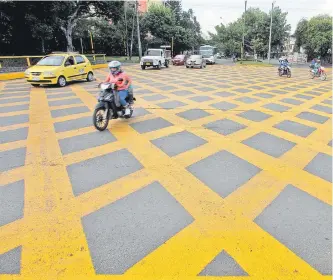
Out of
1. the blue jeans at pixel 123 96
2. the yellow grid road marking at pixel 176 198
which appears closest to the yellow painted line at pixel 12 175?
the yellow grid road marking at pixel 176 198

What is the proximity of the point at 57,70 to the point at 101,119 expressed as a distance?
7297mm

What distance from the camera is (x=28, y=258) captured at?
238cm

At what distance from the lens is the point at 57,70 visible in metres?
11.8

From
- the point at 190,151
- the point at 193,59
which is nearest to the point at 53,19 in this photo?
the point at 193,59

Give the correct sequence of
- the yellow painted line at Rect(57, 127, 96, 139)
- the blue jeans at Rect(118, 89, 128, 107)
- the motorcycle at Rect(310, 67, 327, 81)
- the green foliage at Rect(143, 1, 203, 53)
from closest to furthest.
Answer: the yellow painted line at Rect(57, 127, 96, 139)
the blue jeans at Rect(118, 89, 128, 107)
the motorcycle at Rect(310, 67, 327, 81)
the green foliage at Rect(143, 1, 203, 53)

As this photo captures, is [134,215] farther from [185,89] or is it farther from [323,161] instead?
[185,89]

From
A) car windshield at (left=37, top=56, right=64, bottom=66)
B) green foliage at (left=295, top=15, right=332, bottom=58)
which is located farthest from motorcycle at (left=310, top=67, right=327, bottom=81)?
green foliage at (left=295, top=15, right=332, bottom=58)

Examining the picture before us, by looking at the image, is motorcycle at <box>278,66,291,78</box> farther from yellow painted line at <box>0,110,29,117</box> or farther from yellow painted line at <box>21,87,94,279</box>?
yellow painted line at <box>21,87,94,279</box>

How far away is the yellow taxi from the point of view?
452 inches

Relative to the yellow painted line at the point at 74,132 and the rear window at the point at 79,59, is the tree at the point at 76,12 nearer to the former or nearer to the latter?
the rear window at the point at 79,59

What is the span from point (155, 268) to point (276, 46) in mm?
55915

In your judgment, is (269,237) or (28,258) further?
(269,237)

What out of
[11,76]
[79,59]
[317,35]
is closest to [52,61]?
[79,59]

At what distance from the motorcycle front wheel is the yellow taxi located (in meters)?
6.99
